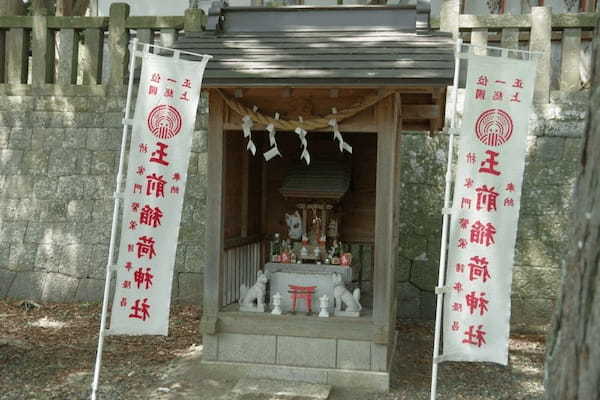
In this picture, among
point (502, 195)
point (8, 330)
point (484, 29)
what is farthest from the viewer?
point (484, 29)

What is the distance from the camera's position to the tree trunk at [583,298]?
249cm

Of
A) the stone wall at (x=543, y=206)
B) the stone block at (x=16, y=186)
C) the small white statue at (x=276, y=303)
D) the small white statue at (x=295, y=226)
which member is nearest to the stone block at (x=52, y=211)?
the stone block at (x=16, y=186)

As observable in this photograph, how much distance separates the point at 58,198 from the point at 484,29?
6.72m

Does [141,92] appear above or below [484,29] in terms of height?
below

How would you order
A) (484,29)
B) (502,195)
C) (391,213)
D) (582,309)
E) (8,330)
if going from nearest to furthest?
(582,309)
(502,195)
(391,213)
(8,330)
(484,29)

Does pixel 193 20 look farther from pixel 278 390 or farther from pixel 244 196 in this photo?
pixel 278 390

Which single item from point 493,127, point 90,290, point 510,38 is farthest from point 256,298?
point 510,38

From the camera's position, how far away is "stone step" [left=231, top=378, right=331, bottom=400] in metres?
5.42

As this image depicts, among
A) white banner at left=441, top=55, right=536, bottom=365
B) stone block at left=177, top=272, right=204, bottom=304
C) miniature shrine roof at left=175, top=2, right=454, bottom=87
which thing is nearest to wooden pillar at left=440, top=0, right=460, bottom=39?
miniature shrine roof at left=175, top=2, right=454, bottom=87

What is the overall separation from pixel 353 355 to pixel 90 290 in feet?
16.1

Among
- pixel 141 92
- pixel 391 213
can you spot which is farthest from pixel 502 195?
pixel 141 92

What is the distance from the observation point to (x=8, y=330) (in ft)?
24.8

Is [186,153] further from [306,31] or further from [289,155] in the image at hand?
[289,155]

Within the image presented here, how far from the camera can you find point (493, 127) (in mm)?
4762
